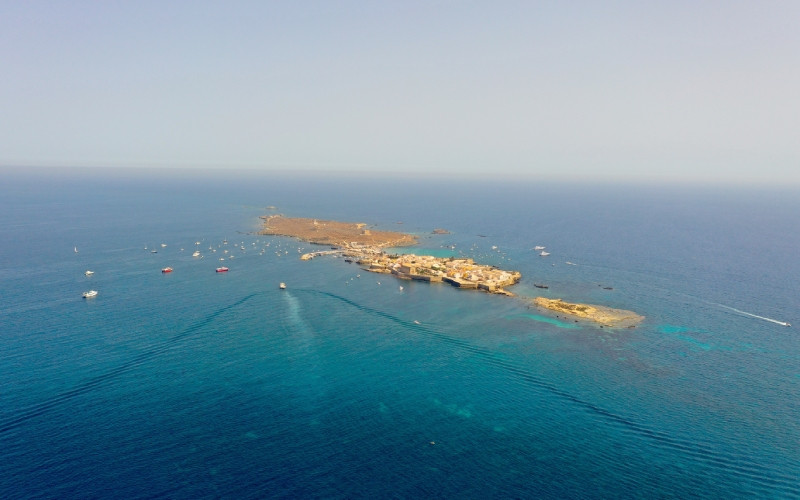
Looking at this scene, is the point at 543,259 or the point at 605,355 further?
the point at 543,259

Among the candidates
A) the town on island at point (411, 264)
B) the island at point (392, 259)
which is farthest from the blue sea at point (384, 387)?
the island at point (392, 259)

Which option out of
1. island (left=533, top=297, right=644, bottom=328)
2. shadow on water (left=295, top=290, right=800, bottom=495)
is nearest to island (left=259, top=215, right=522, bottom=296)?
island (left=533, top=297, right=644, bottom=328)

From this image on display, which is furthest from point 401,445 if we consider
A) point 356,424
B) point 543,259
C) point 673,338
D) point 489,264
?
point 543,259

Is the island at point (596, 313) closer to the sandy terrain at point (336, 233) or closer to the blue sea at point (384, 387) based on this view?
the blue sea at point (384, 387)

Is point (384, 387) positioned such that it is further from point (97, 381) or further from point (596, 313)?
point (596, 313)

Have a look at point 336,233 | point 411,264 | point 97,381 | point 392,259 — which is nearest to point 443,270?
point 411,264

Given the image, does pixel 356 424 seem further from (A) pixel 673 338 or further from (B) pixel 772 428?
(A) pixel 673 338
